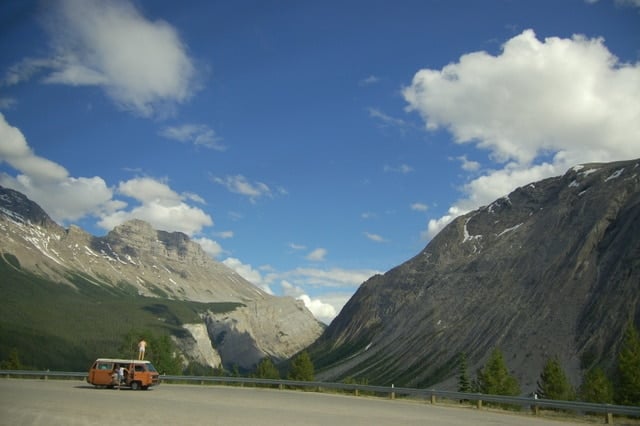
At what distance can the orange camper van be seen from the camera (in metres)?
40.6

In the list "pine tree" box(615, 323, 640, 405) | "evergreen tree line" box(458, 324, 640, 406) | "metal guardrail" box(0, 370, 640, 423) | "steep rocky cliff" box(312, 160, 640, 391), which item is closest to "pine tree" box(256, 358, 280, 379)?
"evergreen tree line" box(458, 324, 640, 406)

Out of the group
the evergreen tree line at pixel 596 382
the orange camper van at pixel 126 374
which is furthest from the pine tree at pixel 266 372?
the orange camper van at pixel 126 374

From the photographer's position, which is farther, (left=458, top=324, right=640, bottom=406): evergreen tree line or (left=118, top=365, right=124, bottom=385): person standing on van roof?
(left=458, top=324, right=640, bottom=406): evergreen tree line

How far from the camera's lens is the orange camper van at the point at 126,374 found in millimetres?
40625

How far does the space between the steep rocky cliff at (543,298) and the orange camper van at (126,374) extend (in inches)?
4064

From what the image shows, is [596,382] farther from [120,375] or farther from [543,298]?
[543,298]

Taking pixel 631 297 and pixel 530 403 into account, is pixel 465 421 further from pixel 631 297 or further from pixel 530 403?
pixel 631 297

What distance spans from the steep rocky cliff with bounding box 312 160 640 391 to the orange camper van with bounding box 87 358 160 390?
103235 millimetres

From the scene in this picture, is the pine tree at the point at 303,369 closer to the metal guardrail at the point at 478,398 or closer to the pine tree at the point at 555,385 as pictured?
the metal guardrail at the point at 478,398

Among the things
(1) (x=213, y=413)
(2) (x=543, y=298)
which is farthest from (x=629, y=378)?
(2) (x=543, y=298)

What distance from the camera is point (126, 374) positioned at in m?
40.7

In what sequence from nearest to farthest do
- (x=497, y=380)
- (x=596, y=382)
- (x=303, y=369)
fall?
(x=596, y=382) < (x=497, y=380) < (x=303, y=369)

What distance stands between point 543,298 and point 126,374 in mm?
133572

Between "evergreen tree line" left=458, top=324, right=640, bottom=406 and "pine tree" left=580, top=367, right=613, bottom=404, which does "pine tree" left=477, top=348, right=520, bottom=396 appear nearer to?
"evergreen tree line" left=458, top=324, right=640, bottom=406
